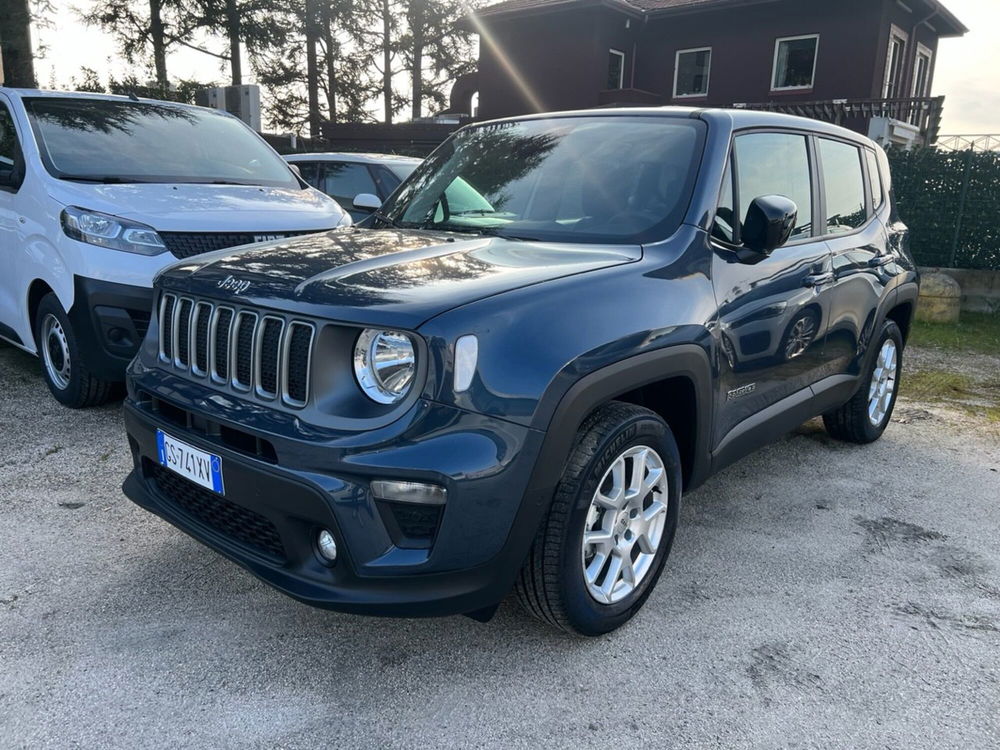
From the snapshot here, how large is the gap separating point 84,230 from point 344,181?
400 centimetres

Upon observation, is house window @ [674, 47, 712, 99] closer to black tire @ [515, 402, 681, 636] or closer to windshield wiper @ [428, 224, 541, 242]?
windshield wiper @ [428, 224, 541, 242]

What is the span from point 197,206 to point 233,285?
253cm

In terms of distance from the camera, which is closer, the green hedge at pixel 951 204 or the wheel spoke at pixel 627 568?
the wheel spoke at pixel 627 568

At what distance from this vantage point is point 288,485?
2170 mm

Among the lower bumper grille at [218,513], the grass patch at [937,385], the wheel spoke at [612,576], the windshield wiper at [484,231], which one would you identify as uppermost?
the windshield wiper at [484,231]

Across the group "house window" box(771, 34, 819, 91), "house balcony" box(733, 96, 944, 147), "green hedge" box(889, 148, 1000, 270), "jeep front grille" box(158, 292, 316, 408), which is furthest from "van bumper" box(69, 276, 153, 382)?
"house window" box(771, 34, 819, 91)

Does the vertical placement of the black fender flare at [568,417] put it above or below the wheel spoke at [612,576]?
above

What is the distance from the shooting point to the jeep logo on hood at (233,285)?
2.46 metres

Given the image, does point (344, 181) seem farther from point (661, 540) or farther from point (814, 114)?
point (814, 114)

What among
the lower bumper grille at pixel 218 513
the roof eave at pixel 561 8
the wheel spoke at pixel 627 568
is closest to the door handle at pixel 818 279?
the wheel spoke at pixel 627 568

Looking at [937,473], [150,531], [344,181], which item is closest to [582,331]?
[150,531]

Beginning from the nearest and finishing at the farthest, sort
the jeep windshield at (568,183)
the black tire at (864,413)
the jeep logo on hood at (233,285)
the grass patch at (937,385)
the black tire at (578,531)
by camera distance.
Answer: the black tire at (578,531) → the jeep logo on hood at (233,285) → the jeep windshield at (568,183) → the black tire at (864,413) → the grass patch at (937,385)

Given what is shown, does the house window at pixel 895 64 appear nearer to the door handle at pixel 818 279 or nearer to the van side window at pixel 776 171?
the van side window at pixel 776 171

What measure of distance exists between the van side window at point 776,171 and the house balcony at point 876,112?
13.6 m
